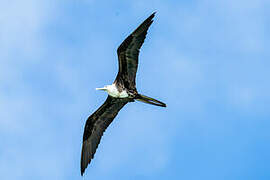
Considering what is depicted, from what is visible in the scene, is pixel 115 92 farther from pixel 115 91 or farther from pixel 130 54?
pixel 130 54

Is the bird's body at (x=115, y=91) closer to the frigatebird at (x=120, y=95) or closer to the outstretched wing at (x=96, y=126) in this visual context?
the frigatebird at (x=120, y=95)

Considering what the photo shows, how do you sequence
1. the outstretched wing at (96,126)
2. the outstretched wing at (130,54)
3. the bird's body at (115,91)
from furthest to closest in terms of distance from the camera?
the outstretched wing at (96,126)
the bird's body at (115,91)
the outstretched wing at (130,54)

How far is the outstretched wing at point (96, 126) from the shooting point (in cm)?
1575

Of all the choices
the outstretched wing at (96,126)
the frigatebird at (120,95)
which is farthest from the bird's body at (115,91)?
the outstretched wing at (96,126)

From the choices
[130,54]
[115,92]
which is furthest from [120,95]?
[130,54]

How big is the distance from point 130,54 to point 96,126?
300 centimetres

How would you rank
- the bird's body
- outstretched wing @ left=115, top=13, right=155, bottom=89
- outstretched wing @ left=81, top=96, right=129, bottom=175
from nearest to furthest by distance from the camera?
1. outstretched wing @ left=115, top=13, right=155, bottom=89
2. the bird's body
3. outstretched wing @ left=81, top=96, right=129, bottom=175

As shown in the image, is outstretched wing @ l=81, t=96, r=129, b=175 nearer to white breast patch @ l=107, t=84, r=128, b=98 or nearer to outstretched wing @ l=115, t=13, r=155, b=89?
white breast patch @ l=107, t=84, r=128, b=98

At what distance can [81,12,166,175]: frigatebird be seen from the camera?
45.9 ft

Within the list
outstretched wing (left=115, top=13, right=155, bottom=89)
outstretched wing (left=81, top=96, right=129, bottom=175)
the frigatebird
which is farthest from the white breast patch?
outstretched wing (left=81, top=96, right=129, bottom=175)

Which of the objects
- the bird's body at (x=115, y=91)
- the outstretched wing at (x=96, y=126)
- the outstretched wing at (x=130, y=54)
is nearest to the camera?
the outstretched wing at (x=130, y=54)

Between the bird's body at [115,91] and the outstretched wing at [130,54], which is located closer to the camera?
the outstretched wing at [130,54]

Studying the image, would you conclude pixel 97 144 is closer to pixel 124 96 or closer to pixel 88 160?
pixel 88 160

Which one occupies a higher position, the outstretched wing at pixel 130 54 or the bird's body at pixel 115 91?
the outstretched wing at pixel 130 54
